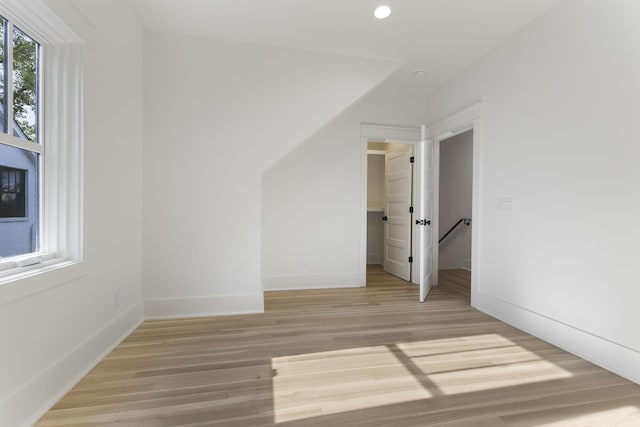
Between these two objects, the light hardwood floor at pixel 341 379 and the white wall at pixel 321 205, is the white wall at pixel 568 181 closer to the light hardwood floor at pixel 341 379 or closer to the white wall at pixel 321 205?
the light hardwood floor at pixel 341 379

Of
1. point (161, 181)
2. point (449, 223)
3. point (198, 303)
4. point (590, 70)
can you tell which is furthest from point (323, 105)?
point (449, 223)

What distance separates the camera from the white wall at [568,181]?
205 centimetres

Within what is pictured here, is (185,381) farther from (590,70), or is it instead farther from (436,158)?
(436,158)

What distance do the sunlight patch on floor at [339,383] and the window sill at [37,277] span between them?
139 cm

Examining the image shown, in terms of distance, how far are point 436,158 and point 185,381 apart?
4.01m

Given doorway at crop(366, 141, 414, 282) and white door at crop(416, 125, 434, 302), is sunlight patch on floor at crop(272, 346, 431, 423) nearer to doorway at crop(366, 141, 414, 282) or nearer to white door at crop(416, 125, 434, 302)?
white door at crop(416, 125, 434, 302)

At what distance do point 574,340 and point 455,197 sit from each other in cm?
381

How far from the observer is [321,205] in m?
4.29

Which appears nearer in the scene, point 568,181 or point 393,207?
point 568,181

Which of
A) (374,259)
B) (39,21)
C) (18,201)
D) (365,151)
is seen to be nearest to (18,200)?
(18,201)

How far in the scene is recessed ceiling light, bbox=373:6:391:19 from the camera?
2590 millimetres

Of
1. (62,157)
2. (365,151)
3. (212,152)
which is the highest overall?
(365,151)

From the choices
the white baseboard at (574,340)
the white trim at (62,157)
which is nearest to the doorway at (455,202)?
the white baseboard at (574,340)

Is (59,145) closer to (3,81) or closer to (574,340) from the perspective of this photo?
(3,81)
